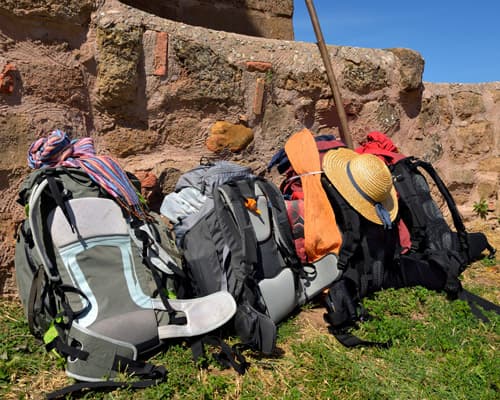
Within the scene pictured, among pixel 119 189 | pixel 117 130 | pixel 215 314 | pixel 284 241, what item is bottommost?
pixel 215 314

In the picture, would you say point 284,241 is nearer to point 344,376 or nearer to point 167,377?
point 344,376

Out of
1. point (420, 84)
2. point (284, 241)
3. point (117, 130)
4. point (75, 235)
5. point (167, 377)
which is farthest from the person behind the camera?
point (420, 84)

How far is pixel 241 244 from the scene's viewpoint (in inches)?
84.2

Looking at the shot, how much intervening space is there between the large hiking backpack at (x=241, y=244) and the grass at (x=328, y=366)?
0.13 meters

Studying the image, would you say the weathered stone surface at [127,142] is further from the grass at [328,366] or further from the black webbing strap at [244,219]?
the grass at [328,366]

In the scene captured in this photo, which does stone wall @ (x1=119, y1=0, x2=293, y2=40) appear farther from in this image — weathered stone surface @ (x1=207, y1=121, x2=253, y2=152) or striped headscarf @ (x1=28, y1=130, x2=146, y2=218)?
striped headscarf @ (x1=28, y1=130, x2=146, y2=218)

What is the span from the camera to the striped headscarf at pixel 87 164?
2084mm

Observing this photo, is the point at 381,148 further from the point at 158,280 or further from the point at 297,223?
the point at 158,280

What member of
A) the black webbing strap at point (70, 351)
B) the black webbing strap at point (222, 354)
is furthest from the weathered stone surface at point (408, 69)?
the black webbing strap at point (70, 351)

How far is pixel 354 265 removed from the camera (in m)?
2.45

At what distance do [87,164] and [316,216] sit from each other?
101 centimetres

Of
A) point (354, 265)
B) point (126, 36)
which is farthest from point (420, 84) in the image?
point (126, 36)

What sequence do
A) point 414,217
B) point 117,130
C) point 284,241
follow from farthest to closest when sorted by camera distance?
Result: point 414,217
point 117,130
point 284,241

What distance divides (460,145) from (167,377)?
2913 mm
